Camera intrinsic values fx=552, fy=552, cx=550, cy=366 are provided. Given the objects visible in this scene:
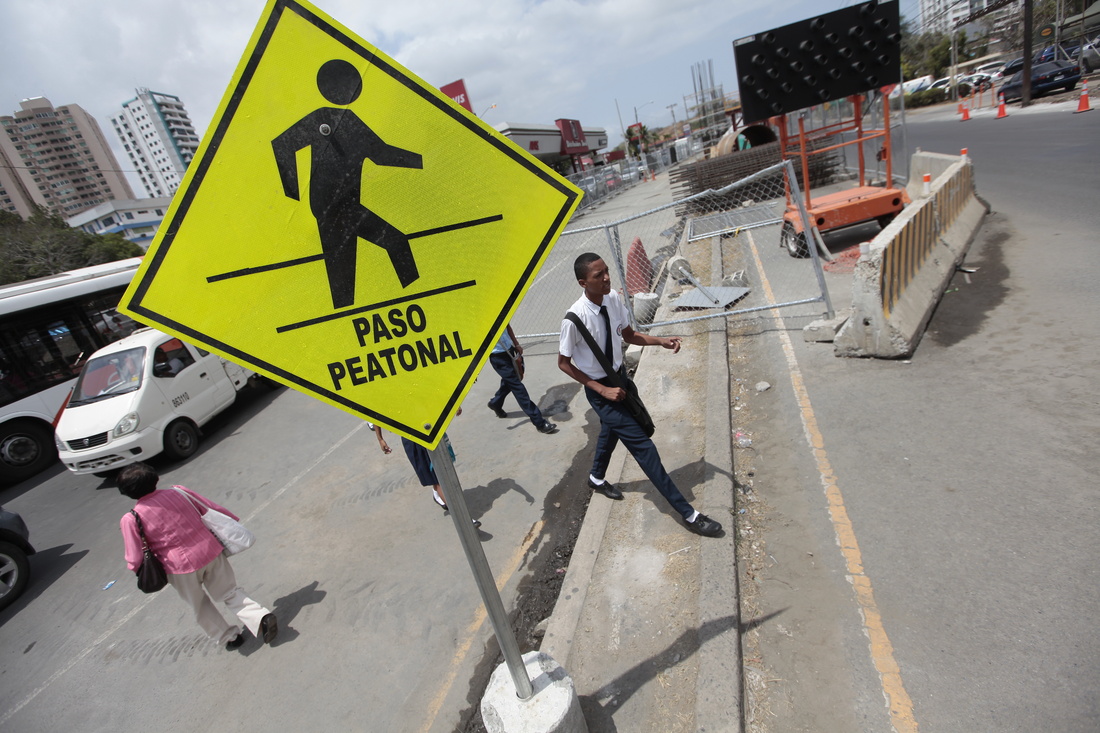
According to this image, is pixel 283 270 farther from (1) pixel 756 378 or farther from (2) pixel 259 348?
(1) pixel 756 378

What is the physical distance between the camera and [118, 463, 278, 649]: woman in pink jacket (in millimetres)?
3674

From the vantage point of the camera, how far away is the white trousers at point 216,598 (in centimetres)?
388

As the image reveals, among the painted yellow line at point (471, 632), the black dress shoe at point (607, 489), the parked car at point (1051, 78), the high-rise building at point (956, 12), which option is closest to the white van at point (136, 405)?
the painted yellow line at point (471, 632)

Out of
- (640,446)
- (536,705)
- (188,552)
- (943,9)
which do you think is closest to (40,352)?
(188,552)

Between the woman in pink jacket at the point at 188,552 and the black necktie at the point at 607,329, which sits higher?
the black necktie at the point at 607,329

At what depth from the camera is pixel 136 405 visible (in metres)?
7.89

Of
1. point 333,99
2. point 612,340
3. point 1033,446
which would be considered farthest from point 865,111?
point 333,99

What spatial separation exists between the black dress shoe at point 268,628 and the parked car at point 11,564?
3595 mm

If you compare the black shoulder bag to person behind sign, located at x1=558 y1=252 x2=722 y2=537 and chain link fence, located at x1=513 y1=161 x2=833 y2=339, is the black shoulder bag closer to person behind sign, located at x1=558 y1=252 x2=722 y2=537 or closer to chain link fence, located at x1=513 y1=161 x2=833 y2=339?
person behind sign, located at x1=558 y1=252 x2=722 y2=537

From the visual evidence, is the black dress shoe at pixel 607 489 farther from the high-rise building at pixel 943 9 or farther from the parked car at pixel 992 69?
the high-rise building at pixel 943 9

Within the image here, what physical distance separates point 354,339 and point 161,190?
609ft

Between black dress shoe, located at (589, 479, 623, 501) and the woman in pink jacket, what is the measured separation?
270 centimetres

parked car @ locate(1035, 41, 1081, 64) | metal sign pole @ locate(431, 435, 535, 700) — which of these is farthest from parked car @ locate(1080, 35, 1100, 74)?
metal sign pole @ locate(431, 435, 535, 700)

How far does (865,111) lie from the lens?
10.5 metres
